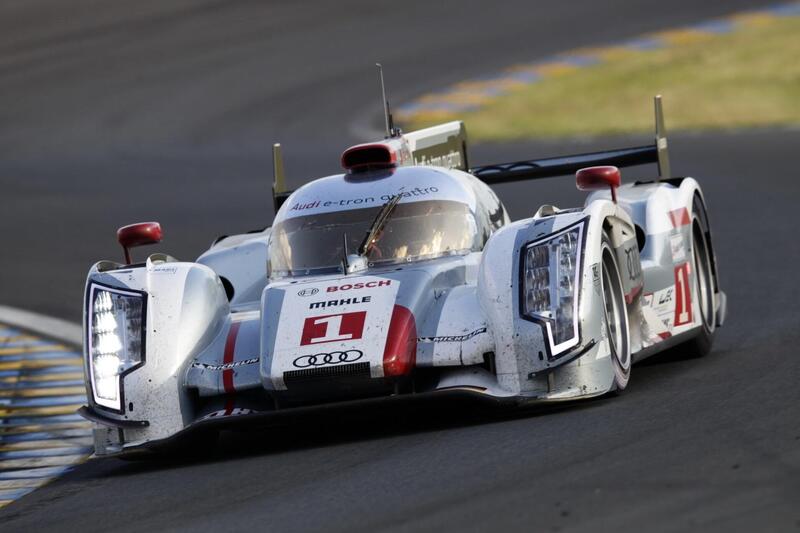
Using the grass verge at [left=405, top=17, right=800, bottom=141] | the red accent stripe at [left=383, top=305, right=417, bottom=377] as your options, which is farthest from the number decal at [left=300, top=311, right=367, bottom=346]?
the grass verge at [left=405, top=17, right=800, bottom=141]

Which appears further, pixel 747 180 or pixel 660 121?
pixel 747 180

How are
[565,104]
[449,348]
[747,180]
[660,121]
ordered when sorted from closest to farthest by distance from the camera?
1. [449,348]
2. [660,121]
3. [747,180]
4. [565,104]

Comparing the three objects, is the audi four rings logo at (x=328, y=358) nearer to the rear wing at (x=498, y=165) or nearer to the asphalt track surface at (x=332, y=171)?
the asphalt track surface at (x=332, y=171)

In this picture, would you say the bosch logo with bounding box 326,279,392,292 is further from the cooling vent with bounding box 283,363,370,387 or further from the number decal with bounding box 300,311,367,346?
the cooling vent with bounding box 283,363,370,387

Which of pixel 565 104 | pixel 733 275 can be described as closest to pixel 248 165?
pixel 565 104

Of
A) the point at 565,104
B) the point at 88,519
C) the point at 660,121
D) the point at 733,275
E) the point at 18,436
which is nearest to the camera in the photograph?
the point at 88,519

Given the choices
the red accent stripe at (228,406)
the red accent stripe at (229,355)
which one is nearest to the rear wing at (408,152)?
the red accent stripe at (229,355)

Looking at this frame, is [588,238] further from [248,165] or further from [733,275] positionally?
[248,165]

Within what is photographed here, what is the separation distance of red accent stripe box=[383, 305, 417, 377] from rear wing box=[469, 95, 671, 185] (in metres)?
3.02

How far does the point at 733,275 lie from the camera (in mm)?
11758

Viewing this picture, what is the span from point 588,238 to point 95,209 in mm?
11280

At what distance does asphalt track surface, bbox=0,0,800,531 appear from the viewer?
543 cm

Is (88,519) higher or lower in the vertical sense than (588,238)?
lower

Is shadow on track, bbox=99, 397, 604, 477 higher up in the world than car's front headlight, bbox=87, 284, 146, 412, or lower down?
lower down
